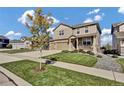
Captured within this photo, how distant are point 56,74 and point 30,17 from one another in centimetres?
463

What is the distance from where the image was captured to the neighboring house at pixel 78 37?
28422mm

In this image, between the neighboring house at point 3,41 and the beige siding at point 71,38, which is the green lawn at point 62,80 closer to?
the beige siding at point 71,38

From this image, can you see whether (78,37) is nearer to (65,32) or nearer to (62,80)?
(65,32)

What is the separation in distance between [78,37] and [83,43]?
4.65 feet

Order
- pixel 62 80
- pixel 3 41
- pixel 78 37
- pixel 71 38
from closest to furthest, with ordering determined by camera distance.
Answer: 1. pixel 62 80
2. pixel 78 37
3. pixel 71 38
4. pixel 3 41

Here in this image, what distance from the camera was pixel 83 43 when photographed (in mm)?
29594

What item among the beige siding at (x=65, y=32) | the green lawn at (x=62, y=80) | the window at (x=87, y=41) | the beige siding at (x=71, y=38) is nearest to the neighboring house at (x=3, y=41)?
the beige siding at (x=71, y=38)

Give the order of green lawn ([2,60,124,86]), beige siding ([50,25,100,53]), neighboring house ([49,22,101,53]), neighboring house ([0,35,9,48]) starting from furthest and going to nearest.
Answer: neighboring house ([0,35,9,48]) < neighboring house ([49,22,101,53]) < beige siding ([50,25,100,53]) < green lawn ([2,60,124,86])

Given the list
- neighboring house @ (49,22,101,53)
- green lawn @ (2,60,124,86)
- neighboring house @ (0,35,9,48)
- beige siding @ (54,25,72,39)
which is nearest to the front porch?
neighboring house @ (49,22,101,53)

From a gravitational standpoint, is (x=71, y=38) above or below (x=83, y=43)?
above

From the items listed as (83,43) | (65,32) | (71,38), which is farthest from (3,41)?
(83,43)

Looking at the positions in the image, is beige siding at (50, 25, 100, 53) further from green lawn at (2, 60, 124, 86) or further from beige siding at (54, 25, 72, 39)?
green lawn at (2, 60, 124, 86)

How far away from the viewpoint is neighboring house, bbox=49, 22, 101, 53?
2842cm
